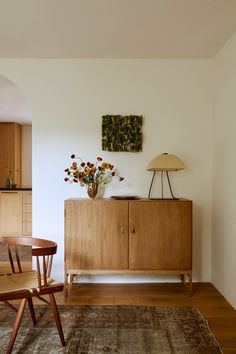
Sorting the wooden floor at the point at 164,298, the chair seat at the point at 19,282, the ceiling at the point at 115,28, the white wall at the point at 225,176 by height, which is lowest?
the wooden floor at the point at 164,298

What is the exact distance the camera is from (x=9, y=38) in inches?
111

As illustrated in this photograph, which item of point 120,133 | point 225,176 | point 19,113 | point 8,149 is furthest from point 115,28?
point 8,149

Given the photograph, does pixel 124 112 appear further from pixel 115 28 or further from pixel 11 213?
pixel 11 213

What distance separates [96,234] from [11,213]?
3187 millimetres

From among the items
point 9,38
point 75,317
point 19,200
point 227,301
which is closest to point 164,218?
point 227,301

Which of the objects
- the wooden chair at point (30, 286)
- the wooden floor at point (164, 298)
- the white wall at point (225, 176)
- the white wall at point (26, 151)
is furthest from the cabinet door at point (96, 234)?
the white wall at point (26, 151)

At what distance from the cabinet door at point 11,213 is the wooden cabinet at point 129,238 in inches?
116

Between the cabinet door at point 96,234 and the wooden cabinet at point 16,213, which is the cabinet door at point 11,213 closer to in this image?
the wooden cabinet at point 16,213

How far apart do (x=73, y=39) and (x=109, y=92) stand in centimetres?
68

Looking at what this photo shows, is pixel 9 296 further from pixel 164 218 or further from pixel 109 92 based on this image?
pixel 109 92

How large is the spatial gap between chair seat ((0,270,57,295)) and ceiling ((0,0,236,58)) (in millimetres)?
2107

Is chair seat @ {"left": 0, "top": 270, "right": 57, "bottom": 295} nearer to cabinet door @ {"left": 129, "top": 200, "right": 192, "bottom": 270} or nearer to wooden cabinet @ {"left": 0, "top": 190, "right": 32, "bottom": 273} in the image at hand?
cabinet door @ {"left": 129, "top": 200, "right": 192, "bottom": 270}

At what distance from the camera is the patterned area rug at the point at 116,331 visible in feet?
6.54

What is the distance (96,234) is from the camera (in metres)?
2.89
